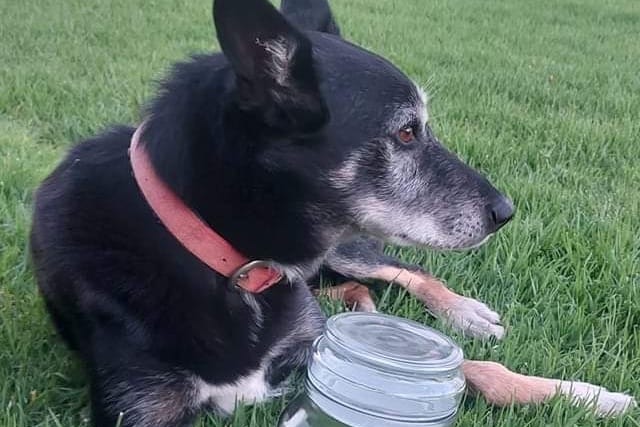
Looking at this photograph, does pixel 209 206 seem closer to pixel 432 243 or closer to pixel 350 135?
pixel 350 135

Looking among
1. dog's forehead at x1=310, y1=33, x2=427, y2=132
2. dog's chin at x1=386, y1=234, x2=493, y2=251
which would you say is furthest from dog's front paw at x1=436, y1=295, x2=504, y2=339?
dog's forehead at x1=310, y1=33, x2=427, y2=132

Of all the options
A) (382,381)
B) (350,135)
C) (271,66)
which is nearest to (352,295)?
(350,135)

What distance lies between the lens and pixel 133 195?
7.93ft

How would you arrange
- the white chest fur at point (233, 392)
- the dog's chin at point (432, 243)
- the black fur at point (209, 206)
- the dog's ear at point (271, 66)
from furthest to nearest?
the dog's chin at point (432, 243) < the white chest fur at point (233, 392) < the black fur at point (209, 206) < the dog's ear at point (271, 66)

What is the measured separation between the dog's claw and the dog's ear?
1107 mm

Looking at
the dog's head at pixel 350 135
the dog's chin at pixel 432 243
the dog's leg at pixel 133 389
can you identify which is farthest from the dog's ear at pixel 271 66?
the dog's leg at pixel 133 389

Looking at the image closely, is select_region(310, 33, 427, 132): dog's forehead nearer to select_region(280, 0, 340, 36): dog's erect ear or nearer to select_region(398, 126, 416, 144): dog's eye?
select_region(398, 126, 416, 144): dog's eye

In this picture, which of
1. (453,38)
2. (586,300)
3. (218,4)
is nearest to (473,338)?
(586,300)

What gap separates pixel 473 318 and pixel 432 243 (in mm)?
564

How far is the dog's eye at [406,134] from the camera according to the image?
2547 millimetres

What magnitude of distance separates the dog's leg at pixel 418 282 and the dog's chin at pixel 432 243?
1.53 ft

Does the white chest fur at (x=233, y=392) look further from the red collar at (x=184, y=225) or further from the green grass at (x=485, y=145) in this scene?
the red collar at (x=184, y=225)

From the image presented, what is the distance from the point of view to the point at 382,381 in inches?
76.5

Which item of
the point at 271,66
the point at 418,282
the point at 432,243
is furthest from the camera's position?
the point at 418,282
